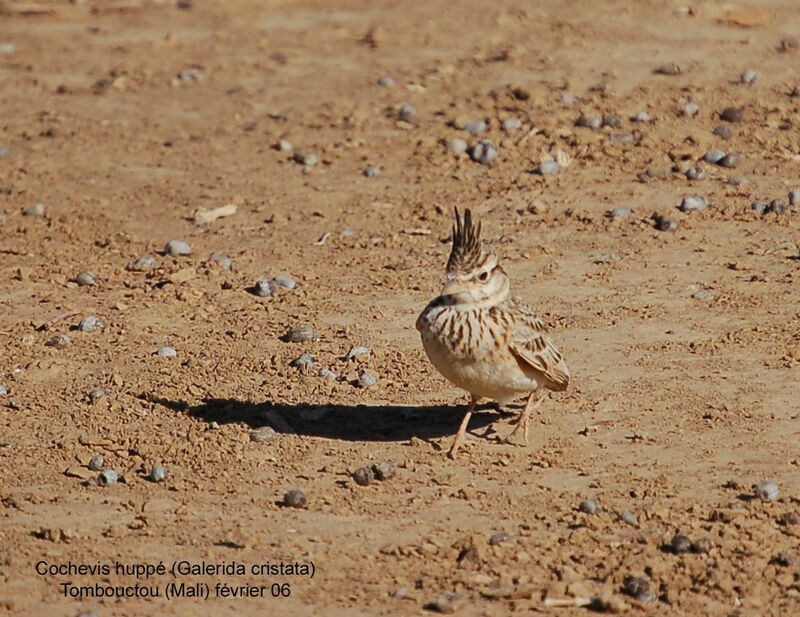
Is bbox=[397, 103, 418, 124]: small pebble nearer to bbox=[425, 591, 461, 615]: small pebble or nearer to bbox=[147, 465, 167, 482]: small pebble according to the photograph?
bbox=[147, 465, 167, 482]: small pebble

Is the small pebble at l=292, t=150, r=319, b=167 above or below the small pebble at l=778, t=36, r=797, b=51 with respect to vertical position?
below

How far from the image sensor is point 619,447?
756cm

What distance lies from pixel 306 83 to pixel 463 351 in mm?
7411

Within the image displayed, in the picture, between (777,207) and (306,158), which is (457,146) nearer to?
(306,158)

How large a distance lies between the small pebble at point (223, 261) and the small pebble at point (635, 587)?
498cm

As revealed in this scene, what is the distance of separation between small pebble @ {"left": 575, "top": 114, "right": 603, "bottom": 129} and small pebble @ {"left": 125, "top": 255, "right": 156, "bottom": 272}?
13.6ft

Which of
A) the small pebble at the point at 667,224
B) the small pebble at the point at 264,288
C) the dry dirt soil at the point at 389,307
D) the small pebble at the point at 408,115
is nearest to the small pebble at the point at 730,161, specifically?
the dry dirt soil at the point at 389,307

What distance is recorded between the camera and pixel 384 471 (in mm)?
7262

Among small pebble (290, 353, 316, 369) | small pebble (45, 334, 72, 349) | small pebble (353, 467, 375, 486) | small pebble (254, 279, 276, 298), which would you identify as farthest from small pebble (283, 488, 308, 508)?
small pebble (254, 279, 276, 298)

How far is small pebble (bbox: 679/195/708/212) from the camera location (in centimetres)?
1061

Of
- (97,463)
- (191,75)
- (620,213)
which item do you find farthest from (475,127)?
(97,463)

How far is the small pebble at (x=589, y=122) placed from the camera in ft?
39.5

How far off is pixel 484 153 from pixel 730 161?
2.12 meters

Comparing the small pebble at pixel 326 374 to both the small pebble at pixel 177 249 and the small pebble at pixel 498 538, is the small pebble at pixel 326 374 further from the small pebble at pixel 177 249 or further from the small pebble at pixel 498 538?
the small pebble at pixel 177 249
